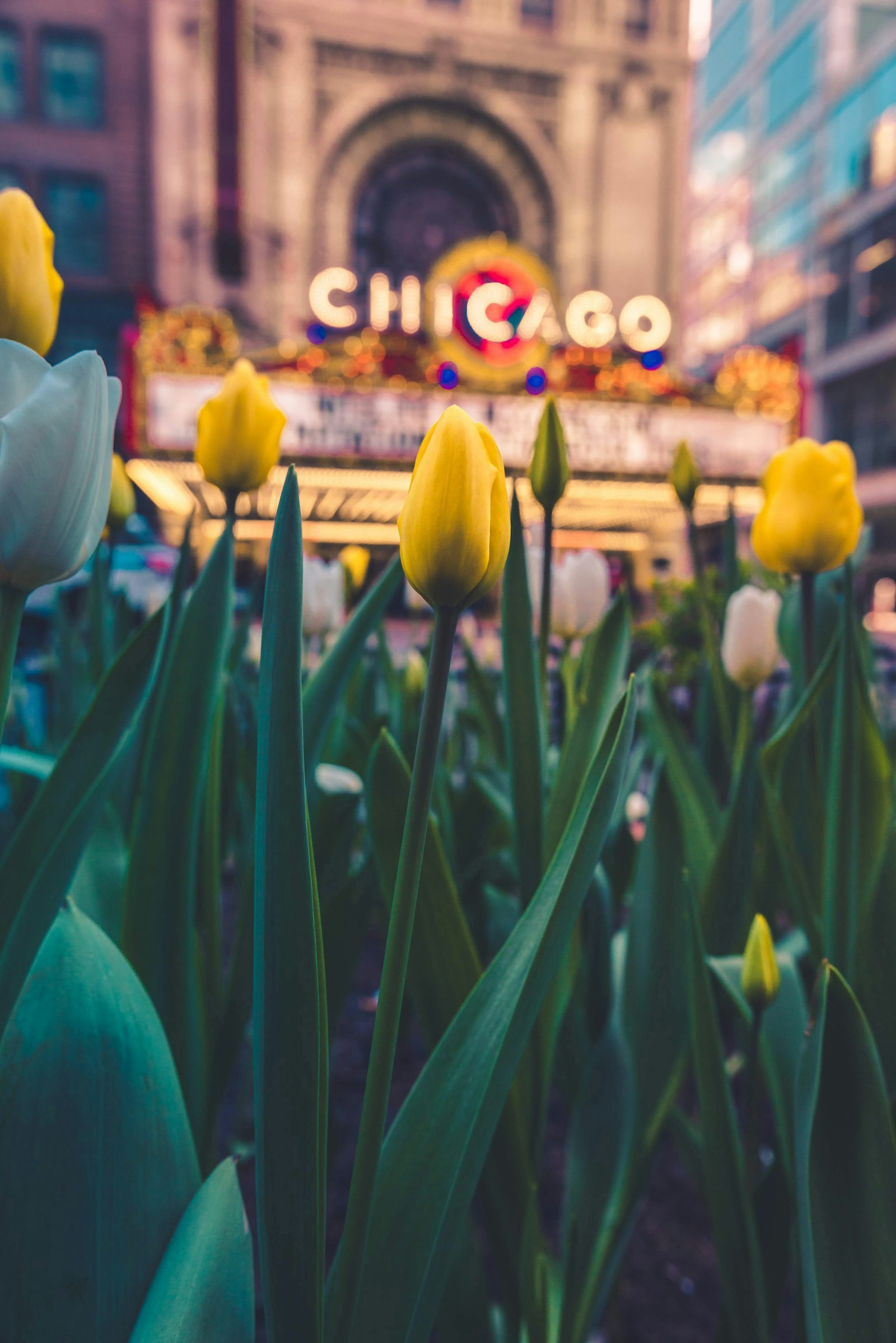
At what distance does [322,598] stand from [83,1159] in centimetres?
88

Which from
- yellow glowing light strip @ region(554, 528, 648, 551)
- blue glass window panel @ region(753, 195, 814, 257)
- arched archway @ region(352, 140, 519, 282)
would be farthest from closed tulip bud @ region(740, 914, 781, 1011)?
blue glass window panel @ region(753, 195, 814, 257)

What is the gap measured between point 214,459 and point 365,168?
37.5 ft

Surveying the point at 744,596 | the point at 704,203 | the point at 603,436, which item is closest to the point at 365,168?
the point at 603,436

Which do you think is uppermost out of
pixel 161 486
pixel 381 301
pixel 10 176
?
pixel 10 176

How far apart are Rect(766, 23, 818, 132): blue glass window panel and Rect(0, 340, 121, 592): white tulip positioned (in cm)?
2440

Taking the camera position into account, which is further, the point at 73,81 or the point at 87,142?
the point at 73,81

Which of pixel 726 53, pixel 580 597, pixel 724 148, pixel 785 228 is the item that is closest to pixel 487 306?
pixel 580 597

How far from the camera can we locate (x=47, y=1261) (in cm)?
31

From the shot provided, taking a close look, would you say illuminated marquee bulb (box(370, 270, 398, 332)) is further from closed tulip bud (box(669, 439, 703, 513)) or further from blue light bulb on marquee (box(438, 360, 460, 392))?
closed tulip bud (box(669, 439, 703, 513))

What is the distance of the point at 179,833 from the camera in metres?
0.48

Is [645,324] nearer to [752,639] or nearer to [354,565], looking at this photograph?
[354,565]

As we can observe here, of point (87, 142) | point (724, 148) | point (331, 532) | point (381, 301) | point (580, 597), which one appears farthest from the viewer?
point (724, 148)

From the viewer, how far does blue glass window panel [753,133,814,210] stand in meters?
18.8

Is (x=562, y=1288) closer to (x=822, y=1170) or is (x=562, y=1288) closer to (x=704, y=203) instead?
(x=822, y=1170)
